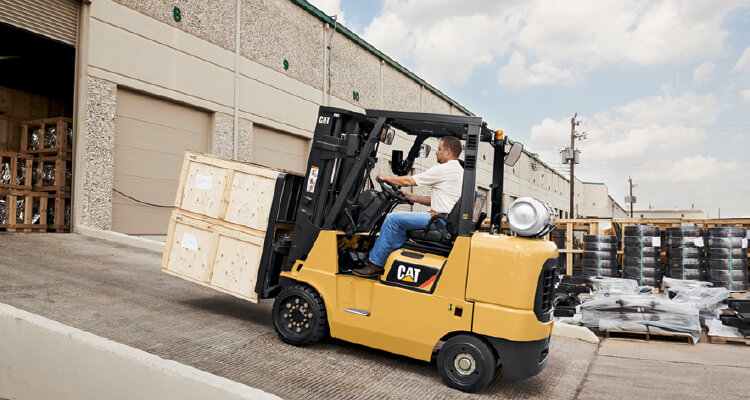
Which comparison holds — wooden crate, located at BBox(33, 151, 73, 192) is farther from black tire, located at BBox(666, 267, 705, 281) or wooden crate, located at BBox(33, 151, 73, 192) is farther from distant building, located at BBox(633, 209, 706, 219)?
distant building, located at BBox(633, 209, 706, 219)

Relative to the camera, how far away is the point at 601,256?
13047 millimetres

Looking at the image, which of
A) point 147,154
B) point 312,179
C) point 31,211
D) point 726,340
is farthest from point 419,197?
point 31,211

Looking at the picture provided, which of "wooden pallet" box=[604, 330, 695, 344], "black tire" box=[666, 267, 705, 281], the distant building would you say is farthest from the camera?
the distant building

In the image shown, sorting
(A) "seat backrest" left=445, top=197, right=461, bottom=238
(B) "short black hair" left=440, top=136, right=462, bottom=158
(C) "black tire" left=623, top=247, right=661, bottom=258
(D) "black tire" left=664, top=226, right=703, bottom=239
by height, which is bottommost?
(C) "black tire" left=623, top=247, right=661, bottom=258

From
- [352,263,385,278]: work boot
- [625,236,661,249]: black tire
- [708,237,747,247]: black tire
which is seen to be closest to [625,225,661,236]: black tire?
[625,236,661,249]: black tire

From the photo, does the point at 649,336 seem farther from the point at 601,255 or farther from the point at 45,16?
the point at 45,16

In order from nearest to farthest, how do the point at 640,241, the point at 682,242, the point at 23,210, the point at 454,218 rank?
1. the point at 454,218
2. the point at 23,210
3. the point at 682,242
4. the point at 640,241

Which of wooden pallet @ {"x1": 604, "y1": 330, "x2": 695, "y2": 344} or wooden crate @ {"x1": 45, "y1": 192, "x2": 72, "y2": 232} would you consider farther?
wooden crate @ {"x1": 45, "y1": 192, "x2": 72, "y2": 232}

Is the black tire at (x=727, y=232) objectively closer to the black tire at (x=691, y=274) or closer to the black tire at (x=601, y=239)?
the black tire at (x=691, y=274)

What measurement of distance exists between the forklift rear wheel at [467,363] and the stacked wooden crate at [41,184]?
32.0ft

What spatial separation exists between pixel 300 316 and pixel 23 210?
8834 millimetres

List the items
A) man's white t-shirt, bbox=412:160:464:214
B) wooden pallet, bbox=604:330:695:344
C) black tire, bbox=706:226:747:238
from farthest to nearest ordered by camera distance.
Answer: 1. black tire, bbox=706:226:747:238
2. wooden pallet, bbox=604:330:695:344
3. man's white t-shirt, bbox=412:160:464:214

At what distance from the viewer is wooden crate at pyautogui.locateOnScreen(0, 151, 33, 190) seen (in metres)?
10.6

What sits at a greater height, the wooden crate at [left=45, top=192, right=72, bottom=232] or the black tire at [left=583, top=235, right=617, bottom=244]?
the wooden crate at [left=45, top=192, right=72, bottom=232]
